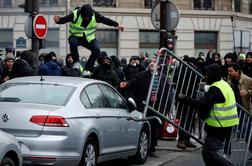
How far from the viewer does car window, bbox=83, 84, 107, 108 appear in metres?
10.6

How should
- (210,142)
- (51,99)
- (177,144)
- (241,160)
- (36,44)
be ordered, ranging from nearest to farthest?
(210,142) → (51,99) → (241,160) → (177,144) → (36,44)

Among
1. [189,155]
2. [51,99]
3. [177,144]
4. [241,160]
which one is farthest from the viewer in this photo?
[177,144]

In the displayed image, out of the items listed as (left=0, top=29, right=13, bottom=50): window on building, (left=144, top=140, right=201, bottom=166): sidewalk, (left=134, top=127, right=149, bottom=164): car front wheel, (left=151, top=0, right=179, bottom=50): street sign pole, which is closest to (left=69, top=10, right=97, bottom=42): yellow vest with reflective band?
(left=134, top=127, right=149, bottom=164): car front wheel

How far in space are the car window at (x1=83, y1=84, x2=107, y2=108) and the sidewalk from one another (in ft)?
6.78

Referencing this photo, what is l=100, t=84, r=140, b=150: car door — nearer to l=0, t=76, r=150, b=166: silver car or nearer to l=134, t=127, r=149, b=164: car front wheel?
l=0, t=76, r=150, b=166: silver car

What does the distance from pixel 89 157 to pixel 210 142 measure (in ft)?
6.96

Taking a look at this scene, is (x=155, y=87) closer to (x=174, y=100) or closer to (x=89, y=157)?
(x=174, y=100)

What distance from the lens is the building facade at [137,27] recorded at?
1473 inches

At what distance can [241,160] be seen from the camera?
11.0m

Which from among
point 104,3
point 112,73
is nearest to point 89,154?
point 112,73

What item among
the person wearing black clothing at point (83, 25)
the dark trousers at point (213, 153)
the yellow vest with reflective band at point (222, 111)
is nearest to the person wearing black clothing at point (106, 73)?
the person wearing black clothing at point (83, 25)

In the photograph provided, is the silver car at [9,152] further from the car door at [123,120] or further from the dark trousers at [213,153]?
the car door at [123,120]

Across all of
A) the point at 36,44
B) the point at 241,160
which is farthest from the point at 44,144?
the point at 36,44

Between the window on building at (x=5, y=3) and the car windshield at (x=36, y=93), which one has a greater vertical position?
the window on building at (x=5, y=3)
